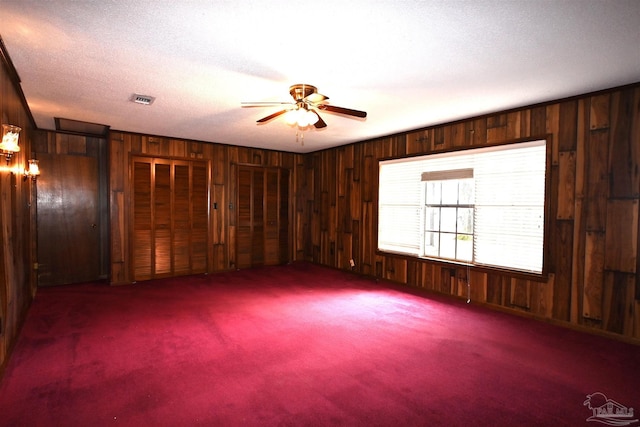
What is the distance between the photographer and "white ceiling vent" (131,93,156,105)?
3540mm

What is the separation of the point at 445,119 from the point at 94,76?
161 inches

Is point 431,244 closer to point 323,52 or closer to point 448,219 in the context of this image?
point 448,219

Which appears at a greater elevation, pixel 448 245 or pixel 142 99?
pixel 142 99

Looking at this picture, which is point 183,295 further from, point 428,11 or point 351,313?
point 428,11

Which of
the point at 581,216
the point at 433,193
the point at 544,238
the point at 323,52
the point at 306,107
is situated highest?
the point at 323,52

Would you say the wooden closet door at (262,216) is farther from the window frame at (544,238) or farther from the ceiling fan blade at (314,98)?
the ceiling fan blade at (314,98)

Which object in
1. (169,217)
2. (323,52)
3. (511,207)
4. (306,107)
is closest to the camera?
(323,52)

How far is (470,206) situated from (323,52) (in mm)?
2992

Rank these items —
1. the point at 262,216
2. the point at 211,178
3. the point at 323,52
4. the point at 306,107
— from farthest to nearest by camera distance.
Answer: the point at 262,216
the point at 211,178
the point at 306,107
the point at 323,52

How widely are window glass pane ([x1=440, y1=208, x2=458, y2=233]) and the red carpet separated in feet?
3.53

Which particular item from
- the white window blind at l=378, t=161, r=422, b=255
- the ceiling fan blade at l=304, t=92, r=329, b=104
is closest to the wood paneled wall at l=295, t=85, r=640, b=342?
the white window blind at l=378, t=161, r=422, b=255

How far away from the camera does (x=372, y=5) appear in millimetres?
1919

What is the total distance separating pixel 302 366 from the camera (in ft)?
8.60

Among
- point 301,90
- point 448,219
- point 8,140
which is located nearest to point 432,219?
point 448,219
